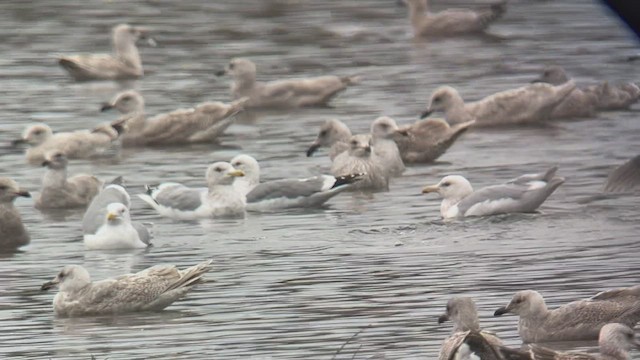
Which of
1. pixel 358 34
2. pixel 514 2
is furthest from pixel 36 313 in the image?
pixel 514 2

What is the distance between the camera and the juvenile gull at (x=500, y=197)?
54.4 ft

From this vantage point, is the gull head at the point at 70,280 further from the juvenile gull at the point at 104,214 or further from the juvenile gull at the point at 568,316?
the juvenile gull at the point at 568,316

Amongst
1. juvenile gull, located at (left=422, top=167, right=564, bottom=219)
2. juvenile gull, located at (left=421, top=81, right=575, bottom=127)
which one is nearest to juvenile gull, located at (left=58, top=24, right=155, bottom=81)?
juvenile gull, located at (left=421, top=81, right=575, bottom=127)

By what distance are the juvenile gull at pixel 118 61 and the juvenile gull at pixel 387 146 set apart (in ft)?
27.1

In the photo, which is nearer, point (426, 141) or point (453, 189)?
point (453, 189)

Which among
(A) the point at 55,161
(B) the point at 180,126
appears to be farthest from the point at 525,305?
(B) the point at 180,126

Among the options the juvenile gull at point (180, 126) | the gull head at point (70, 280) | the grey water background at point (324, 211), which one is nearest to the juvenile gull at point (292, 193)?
the grey water background at point (324, 211)

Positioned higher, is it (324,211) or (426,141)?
(324,211)

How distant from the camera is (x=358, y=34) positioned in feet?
104

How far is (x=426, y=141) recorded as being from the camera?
67.4ft

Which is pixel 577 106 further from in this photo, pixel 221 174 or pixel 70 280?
pixel 70 280

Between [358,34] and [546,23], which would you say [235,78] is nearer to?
[358,34]

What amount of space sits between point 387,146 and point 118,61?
29.6 ft

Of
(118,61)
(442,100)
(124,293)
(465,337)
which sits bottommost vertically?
(118,61)
